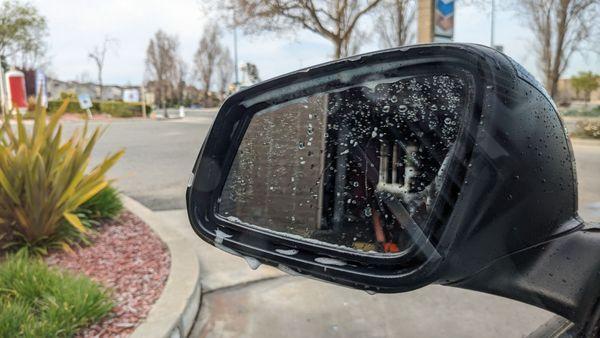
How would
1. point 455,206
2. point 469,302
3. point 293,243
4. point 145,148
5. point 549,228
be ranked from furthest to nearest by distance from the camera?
point 145,148 < point 469,302 < point 293,243 < point 549,228 < point 455,206

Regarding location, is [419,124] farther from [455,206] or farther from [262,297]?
[262,297]

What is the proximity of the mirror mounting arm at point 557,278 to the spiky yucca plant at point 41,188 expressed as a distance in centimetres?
359

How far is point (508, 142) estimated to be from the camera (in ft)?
2.45

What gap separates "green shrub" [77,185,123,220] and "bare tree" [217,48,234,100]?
45.1 metres

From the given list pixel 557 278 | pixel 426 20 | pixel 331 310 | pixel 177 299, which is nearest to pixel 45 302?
pixel 177 299

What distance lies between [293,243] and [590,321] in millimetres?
571

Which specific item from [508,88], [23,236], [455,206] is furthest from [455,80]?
[23,236]

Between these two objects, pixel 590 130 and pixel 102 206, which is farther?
pixel 102 206

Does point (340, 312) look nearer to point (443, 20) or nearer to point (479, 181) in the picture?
point (479, 181)

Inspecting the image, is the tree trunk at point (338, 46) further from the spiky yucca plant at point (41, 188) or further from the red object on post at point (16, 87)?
the red object on post at point (16, 87)

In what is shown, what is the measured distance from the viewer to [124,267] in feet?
12.2

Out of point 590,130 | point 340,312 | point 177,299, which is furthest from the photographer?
point 590,130

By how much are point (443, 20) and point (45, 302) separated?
217 inches

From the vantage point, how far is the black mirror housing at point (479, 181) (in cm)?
73
